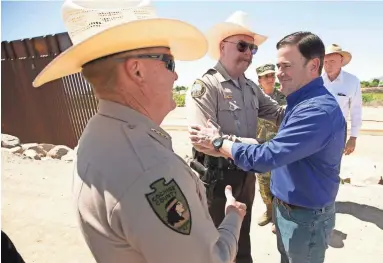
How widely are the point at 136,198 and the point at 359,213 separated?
14.4 feet

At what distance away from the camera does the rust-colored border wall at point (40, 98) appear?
8.14 metres

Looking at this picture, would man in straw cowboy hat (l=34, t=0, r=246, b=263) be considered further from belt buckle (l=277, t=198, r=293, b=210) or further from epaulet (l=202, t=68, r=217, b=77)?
epaulet (l=202, t=68, r=217, b=77)

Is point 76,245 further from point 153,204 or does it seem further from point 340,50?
point 340,50

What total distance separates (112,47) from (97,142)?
0.36 meters

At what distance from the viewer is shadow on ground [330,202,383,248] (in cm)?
411

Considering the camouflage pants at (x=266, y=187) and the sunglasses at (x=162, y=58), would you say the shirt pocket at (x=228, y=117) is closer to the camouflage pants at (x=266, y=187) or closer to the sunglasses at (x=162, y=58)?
the sunglasses at (x=162, y=58)

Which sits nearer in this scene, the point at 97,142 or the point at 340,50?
the point at 97,142

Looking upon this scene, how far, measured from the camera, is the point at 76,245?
3.95 meters

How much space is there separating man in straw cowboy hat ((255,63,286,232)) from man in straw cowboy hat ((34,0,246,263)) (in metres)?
3.11

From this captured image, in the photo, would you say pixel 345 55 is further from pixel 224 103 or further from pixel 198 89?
pixel 198 89

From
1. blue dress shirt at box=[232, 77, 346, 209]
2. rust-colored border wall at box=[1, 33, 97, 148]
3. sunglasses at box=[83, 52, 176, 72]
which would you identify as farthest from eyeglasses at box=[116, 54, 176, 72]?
rust-colored border wall at box=[1, 33, 97, 148]

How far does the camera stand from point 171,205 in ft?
3.60

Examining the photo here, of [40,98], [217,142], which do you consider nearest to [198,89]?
[217,142]

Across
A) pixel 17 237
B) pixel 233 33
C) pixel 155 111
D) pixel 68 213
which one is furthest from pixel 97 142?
pixel 68 213
